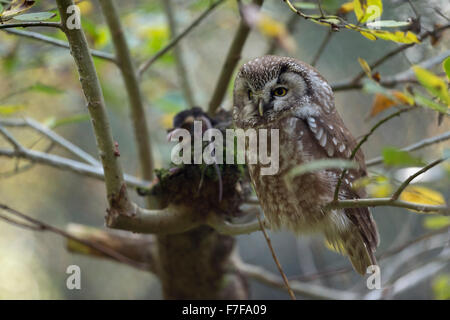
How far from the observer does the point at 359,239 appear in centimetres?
173

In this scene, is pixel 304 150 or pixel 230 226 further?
pixel 230 226

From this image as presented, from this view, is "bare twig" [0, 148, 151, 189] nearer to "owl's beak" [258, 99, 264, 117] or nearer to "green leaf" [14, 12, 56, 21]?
"owl's beak" [258, 99, 264, 117]

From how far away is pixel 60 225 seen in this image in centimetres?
413

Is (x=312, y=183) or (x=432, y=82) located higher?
(x=312, y=183)

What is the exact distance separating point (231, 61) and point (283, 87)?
0.58m

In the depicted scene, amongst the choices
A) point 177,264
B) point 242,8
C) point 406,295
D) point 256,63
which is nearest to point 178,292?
point 177,264

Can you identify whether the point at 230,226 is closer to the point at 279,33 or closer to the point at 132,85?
the point at 132,85

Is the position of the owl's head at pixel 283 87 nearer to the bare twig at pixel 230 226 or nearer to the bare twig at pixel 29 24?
the bare twig at pixel 230 226

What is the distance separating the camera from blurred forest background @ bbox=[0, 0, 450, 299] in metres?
2.84

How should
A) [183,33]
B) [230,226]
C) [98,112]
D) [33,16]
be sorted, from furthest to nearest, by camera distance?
[183,33]
[230,226]
[98,112]
[33,16]

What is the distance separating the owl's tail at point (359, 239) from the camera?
1702 millimetres

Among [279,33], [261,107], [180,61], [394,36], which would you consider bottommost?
[394,36]

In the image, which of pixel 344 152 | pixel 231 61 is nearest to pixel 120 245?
pixel 231 61
